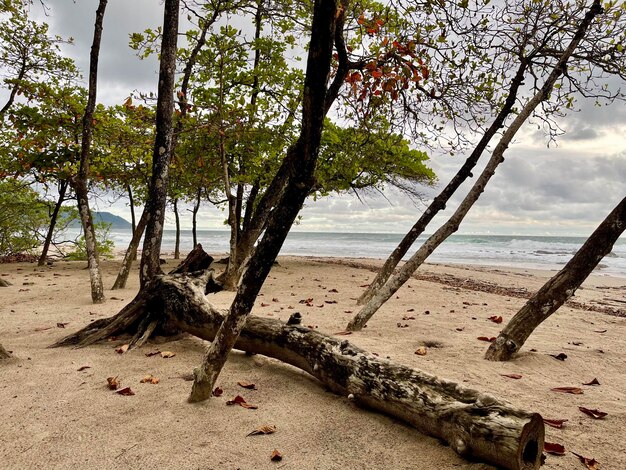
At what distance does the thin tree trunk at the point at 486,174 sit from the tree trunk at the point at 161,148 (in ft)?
10.9

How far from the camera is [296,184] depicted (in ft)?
8.98

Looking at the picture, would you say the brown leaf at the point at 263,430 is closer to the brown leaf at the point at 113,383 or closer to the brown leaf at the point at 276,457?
the brown leaf at the point at 276,457

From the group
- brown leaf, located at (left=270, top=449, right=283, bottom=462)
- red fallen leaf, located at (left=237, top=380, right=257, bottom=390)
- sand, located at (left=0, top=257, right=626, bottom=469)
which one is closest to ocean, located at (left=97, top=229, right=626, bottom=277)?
sand, located at (left=0, top=257, right=626, bottom=469)

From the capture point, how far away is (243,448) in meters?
2.74

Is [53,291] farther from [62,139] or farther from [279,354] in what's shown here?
[279,354]

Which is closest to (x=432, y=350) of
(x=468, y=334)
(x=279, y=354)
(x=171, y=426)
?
(x=468, y=334)

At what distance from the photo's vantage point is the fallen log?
235cm

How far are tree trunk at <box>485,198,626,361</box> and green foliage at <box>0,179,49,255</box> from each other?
17157 millimetres

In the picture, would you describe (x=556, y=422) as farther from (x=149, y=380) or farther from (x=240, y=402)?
(x=149, y=380)

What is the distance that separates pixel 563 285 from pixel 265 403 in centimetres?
358

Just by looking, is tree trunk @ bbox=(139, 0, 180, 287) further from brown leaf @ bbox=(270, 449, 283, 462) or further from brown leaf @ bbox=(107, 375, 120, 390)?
brown leaf @ bbox=(270, 449, 283, 462)

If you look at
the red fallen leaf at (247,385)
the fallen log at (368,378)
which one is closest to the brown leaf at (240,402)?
the red fallen leaf at (247,385)

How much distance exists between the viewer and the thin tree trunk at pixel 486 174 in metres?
5.48

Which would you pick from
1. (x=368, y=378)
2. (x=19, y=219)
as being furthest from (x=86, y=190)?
(x=19, y=219)
